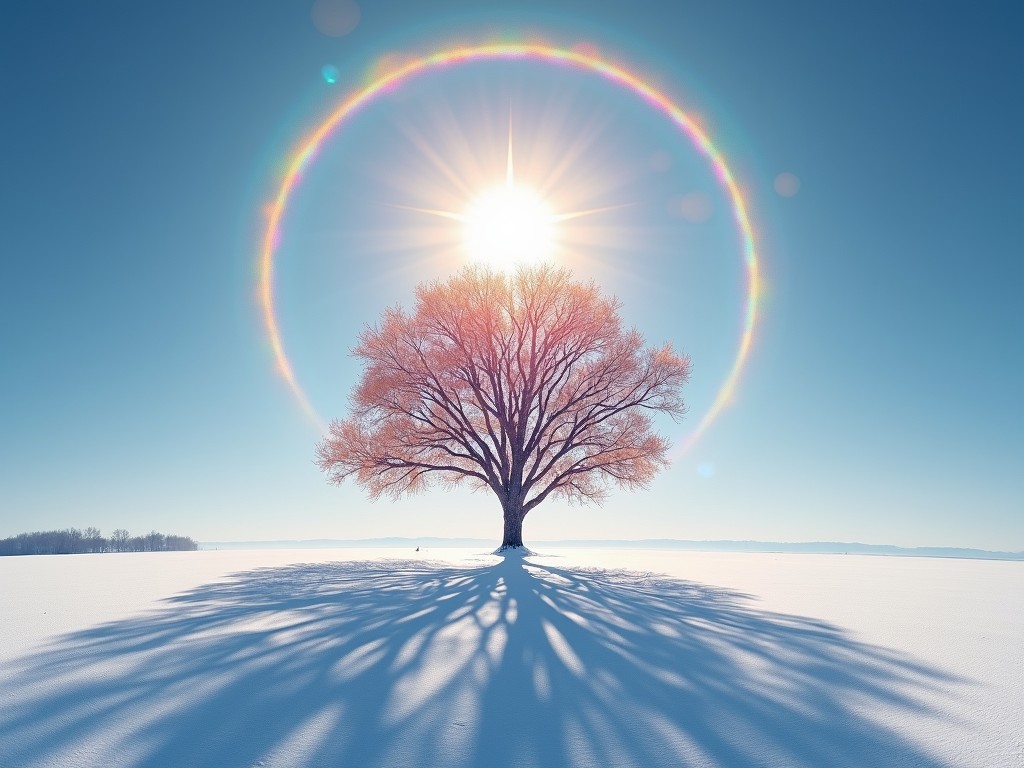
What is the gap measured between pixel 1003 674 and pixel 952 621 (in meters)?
2.86

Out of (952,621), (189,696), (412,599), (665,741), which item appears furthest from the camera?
(412,599)

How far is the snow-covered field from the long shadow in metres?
0.02

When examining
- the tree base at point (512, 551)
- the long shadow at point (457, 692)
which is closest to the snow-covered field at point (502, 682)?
the long shadow at point (457, 692)

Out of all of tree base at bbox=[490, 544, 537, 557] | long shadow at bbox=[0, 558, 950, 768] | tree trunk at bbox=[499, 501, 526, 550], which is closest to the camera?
long shadow at bbox=[0, 558, 950, 768]

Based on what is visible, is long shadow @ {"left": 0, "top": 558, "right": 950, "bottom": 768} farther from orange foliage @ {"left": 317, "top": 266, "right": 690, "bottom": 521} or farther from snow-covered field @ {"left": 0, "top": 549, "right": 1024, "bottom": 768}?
orange foliage @ {"left": 317, "top": 266, "right": 690, "bottom": 521}

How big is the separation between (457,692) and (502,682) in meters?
0.40

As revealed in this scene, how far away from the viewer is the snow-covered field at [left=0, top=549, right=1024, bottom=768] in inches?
106

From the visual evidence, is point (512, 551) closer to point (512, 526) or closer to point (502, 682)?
point (512, 526)

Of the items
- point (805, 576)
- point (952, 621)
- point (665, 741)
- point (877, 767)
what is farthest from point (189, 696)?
point (805, 576)

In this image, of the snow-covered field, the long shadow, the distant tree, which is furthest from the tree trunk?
the long shadow

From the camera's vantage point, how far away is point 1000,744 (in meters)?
2.89

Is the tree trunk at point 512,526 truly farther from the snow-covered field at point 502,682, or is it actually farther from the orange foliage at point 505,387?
the snow-covered field at point 502,682

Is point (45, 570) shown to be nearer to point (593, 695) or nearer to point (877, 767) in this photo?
A: point (593, 695)

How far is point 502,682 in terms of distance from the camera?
3773 millimetres
